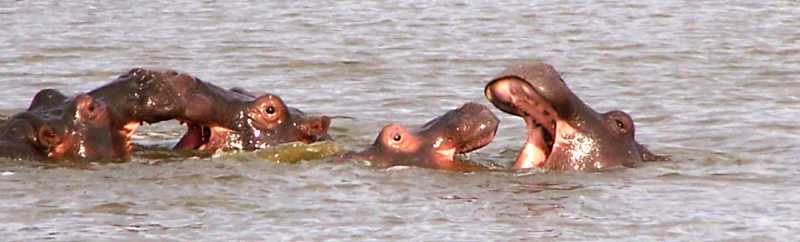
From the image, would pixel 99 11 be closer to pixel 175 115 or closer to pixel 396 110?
pixel 396 110

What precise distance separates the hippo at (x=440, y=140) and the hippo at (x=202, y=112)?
24.6 inches

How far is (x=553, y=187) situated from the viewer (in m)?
9.11

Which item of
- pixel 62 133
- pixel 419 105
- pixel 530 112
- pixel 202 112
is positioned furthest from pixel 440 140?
pixel 419 105

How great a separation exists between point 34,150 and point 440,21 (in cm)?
766

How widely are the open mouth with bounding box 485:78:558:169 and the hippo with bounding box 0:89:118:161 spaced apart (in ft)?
6.00

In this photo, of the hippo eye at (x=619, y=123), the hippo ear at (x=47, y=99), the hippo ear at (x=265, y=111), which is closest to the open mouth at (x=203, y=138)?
the hippo ear at (x=265, y=111)

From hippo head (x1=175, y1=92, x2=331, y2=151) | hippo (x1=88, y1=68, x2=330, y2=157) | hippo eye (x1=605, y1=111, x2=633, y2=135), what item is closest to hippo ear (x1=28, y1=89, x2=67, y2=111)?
hippo (x1=88, y1=68, x2=330, y2=157)

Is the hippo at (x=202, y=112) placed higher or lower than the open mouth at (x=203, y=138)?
higher

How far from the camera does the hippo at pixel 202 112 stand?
31.5ft

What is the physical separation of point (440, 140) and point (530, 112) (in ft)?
1.58

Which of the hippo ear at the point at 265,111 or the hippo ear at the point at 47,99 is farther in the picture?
the hippo ear at the point at 265,111

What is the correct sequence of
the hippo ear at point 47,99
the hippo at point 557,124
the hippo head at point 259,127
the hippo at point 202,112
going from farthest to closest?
1. the hippo head at point 259,127
2. the hippo ear at point 47,99
3. the hippo at point 202,112
4. the hippo at point 557,124

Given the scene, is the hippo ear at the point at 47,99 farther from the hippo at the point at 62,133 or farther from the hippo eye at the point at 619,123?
the hippo eye at the point at 619,123

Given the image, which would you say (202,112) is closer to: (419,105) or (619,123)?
(619,123)
